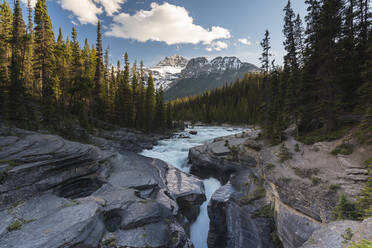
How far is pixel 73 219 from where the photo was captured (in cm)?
691

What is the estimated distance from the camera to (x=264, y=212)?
10.1 meters

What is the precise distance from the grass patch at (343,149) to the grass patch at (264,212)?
18.8ft

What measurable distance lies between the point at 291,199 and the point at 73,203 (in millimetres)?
12480

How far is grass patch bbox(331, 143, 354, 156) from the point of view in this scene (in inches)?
368

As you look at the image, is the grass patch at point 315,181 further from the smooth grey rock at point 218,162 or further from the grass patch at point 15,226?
the grass patch at point 15,226

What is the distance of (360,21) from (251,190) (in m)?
20.1

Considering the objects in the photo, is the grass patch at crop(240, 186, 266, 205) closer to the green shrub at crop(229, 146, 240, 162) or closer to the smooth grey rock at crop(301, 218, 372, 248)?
the green shrub at crop(229, 146, 240, 162)

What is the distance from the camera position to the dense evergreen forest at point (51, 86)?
16331 mm

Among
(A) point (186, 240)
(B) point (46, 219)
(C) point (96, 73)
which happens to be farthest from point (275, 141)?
(C) point (96, 73)

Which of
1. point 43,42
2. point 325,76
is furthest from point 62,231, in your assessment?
point 43,42

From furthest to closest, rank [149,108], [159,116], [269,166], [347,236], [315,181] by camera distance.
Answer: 1. [159,116]
2. [149,108]
3. [269,166]
4. [315,181]
5. [347,236]

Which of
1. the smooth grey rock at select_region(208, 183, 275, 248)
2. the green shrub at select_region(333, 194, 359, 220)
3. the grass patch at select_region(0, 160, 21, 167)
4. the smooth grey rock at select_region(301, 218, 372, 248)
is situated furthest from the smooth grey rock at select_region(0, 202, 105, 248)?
the green shrub at select_region(333, 194, 359, 220)

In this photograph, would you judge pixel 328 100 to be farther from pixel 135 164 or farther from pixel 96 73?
pixel 96 73

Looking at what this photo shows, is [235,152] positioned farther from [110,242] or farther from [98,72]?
[98,72]
